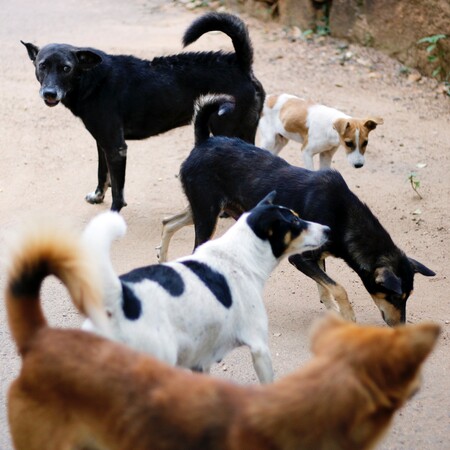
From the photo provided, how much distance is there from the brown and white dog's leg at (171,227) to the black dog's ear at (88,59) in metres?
1.54

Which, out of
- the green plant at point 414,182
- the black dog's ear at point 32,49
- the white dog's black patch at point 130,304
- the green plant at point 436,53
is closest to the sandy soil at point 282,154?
the green plant at point 414,182

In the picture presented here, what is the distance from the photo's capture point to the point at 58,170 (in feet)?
28.9

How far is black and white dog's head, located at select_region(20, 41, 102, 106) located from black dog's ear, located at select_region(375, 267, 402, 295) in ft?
10.6

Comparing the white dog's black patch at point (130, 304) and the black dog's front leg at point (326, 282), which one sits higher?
the white dog's black patch at point (130, 304)

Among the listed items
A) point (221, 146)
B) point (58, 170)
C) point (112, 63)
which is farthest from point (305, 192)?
point (58, 170)

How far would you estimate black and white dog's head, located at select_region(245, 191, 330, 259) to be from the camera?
4.88m

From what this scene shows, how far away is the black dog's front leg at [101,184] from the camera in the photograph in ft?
26.1

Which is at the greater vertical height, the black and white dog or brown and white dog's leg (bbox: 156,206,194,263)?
the black and white dog

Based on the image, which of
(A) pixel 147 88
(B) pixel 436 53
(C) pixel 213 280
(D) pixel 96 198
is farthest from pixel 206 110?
(B) pixel 436 53

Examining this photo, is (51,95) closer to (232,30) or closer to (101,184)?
(101,184)

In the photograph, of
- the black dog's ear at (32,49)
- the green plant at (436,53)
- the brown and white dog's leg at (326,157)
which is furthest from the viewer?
the green plant at (436,53)

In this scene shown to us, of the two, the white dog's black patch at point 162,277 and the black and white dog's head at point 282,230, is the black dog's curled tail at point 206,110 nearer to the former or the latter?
the black and white dog's head at point 282,230

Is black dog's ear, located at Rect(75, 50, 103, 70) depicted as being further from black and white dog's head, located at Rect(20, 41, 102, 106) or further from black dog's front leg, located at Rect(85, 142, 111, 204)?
black dog's front leg, located at Rect(85, 142, 111, 204)

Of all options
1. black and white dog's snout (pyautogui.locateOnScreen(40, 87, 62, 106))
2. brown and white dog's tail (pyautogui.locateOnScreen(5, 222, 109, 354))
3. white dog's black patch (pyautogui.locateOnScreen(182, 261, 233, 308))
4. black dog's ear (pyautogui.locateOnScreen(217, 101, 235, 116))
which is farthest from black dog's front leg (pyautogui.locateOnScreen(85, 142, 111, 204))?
brown and white dog's tail (pyautogui.locateOnScreen(5, 222, 109, 354))
